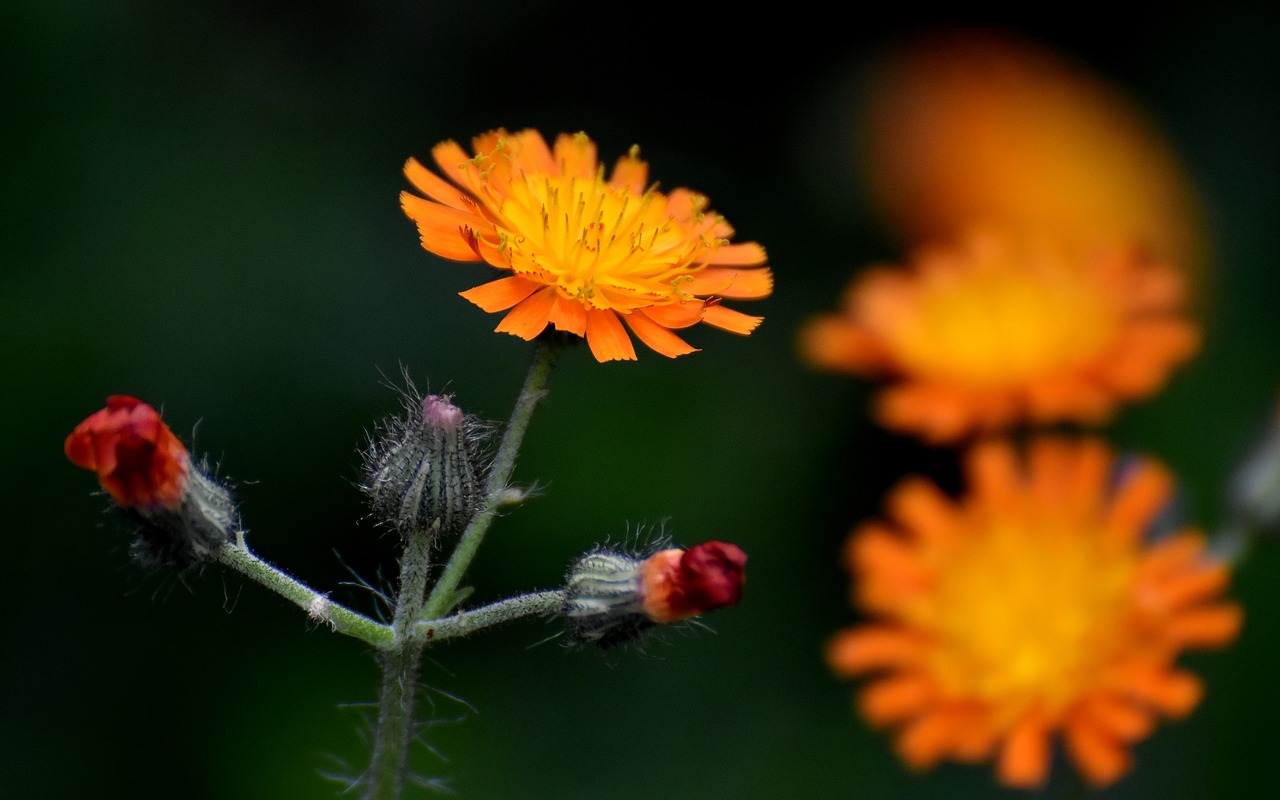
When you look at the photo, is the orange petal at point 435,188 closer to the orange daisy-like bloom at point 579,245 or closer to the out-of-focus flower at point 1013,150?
the orange daisy-like bloom at point 579,245

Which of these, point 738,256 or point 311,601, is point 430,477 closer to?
point 311,601

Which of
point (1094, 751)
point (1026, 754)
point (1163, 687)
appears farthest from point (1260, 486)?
point (1026, 754)

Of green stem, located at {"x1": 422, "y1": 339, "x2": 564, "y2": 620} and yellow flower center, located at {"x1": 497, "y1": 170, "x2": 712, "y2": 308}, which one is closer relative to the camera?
green stem, located at {"x1": 422, "y1": 339, "x2": 564, "y2": 620}

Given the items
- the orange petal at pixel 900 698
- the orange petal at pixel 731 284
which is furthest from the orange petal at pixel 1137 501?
the orange petal at pixel 731 284

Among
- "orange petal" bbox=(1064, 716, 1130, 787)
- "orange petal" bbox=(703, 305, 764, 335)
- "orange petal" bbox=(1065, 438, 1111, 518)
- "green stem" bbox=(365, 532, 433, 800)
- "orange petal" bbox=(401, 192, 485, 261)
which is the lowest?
"green stem" bbox=(365, 532, 433, 800)

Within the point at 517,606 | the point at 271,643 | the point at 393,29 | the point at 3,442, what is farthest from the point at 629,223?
the point at 393,29

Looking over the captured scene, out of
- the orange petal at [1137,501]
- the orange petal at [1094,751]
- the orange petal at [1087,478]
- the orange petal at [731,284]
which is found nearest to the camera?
the orange petal at [731,284]

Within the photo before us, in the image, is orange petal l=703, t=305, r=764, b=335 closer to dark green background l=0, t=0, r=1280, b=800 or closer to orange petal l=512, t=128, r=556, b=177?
orange petal l=512, t=128, r=556, b=177

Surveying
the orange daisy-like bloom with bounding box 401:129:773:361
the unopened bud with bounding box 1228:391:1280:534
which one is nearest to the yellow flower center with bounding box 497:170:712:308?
the orange daisy-like bloom with bounding box 401:129:773:361
